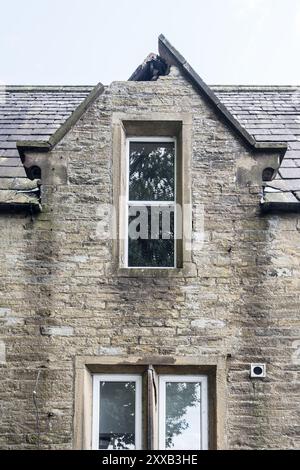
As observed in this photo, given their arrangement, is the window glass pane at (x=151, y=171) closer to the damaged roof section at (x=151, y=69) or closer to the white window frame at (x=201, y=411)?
the damaged roof section at (x=151, y=69)

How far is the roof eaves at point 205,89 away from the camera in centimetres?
827

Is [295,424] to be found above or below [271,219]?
below

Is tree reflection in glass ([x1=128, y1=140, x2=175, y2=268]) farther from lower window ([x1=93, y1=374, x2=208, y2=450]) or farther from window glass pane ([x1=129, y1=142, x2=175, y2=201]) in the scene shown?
lower window ([x1=93, y1=374, x2=208, y2=450])

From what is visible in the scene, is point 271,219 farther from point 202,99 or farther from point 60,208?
point 60,208

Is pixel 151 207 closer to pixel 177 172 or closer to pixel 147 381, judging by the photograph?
pixel 177 172

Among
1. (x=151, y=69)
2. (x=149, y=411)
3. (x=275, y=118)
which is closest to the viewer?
(x=149, y=411)

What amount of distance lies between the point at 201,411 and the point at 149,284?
56.3 inches

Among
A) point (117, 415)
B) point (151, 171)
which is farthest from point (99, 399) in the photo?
point (151, 171)

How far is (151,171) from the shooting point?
28.3ft

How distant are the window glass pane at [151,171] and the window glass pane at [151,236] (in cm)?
19

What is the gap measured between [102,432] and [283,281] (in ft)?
8.14

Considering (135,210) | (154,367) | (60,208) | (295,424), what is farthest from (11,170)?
(295,424)

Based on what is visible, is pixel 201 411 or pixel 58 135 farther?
pixel 58 135

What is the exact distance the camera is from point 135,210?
8.42 m
